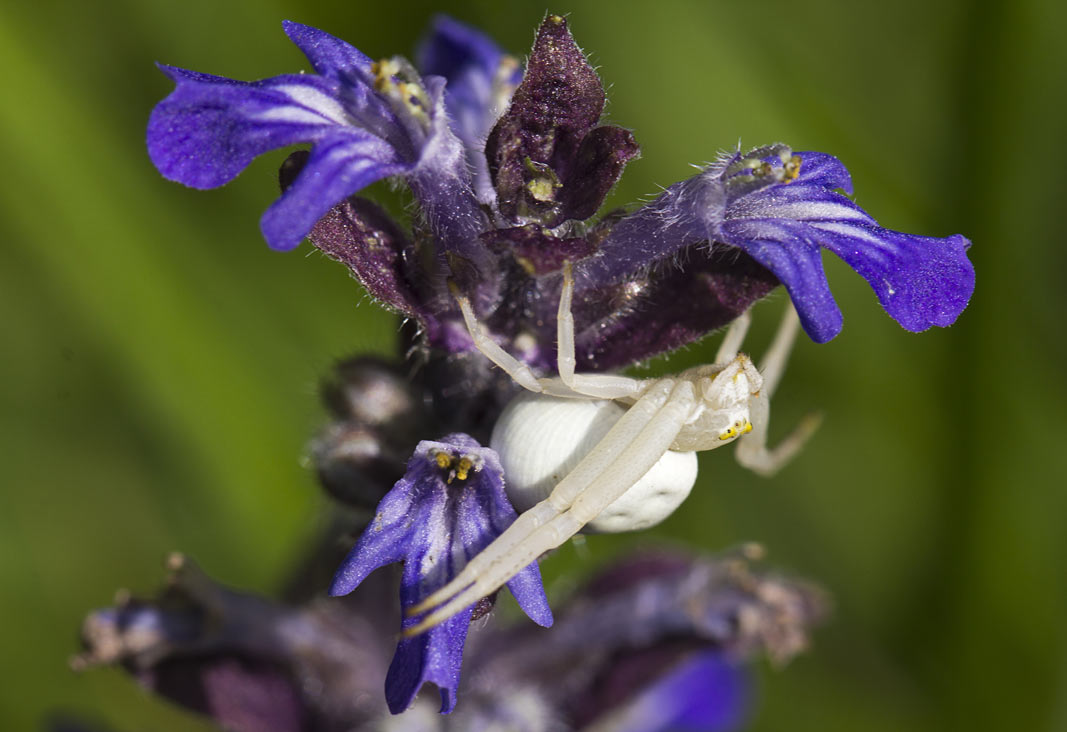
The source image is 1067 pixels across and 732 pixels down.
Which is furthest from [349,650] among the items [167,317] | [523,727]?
[167,317]

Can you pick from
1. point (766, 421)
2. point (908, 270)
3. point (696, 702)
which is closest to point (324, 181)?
point (908, 270)

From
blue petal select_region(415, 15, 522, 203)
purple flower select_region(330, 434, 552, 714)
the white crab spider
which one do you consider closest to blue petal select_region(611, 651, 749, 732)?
the white crab spider

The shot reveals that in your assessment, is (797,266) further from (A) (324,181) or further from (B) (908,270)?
(A) (324,181)

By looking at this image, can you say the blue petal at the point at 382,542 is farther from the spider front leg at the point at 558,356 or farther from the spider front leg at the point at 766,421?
the spider front leg at the point at 766,421

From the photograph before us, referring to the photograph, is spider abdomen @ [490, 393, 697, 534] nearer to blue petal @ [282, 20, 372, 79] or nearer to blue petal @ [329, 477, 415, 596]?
blue petal @ [329, 477, 415, 596]

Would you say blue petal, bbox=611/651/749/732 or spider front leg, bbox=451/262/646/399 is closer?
spider front leg, bbox=451/262/646/399
